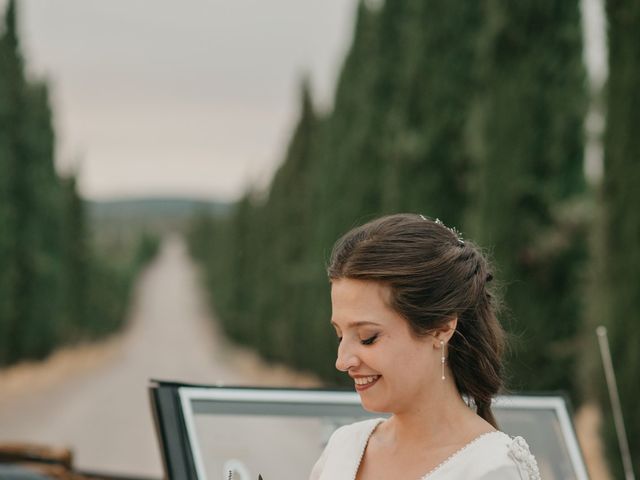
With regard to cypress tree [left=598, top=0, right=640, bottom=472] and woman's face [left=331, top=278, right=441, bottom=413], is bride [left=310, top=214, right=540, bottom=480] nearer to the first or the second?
woman's face [left=331, top=278, right=441, bottom=413]

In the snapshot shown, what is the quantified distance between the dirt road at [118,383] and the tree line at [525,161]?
4197mm

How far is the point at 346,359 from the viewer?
6.27 feet

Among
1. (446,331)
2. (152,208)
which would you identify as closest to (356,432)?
(446,331)

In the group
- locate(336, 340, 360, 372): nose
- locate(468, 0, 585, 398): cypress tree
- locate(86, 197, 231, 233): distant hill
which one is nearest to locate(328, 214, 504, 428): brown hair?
locate(336, 340, 360, 372): nose

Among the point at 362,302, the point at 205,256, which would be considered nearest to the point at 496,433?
the point at 362,302

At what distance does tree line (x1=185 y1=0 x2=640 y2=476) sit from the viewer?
866cm

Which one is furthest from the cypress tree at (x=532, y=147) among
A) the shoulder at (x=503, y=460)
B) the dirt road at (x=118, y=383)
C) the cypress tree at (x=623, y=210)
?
the shoulder at (x=503, y=460)

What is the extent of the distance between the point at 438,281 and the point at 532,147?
10045 millimetres

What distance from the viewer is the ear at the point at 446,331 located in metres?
1.98

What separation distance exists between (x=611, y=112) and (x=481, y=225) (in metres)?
3.24

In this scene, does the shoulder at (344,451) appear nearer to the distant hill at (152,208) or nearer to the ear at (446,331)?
the ear at (446,331)

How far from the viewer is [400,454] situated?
202 centimetres

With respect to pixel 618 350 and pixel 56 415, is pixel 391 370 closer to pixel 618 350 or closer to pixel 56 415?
pixel 618 350

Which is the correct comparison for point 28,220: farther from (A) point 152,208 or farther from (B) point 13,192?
(A) point 152,208
